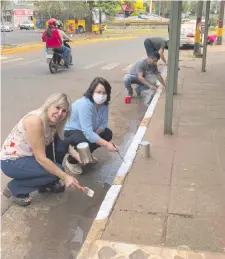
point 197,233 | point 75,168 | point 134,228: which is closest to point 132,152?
point 75,168

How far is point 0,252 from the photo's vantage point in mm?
3025

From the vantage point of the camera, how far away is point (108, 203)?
3473mm

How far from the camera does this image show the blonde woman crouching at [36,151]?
3.38 metres

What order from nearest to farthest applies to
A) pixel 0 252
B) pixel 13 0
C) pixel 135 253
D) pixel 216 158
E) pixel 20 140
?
pixel 135 253 < pixel 0 252 < pixel 20 140 < pixel 216 158 < pixel 13 0

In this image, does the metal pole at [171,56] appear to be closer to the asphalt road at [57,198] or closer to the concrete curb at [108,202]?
the concrete curb at [108,202]

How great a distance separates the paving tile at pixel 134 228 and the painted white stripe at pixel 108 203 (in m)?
0.07

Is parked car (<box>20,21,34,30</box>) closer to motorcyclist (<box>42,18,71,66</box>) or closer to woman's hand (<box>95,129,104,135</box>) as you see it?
motorcyclist (<box>42,18,71,66</box>)

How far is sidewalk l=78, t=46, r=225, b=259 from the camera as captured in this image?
9.23 feet

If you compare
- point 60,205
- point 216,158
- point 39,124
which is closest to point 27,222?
point 60,205

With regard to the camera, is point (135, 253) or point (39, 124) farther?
point (39, 124)

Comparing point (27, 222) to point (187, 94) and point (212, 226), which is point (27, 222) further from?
point (187, 94)

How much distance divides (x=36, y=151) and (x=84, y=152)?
2.59 feet

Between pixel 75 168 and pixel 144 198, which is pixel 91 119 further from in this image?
pixel 144 198

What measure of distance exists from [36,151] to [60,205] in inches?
25.5
